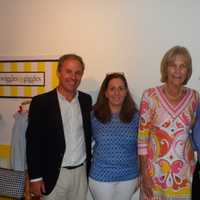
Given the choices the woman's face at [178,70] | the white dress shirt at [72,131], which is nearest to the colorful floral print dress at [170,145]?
the woman's face at [178,70]

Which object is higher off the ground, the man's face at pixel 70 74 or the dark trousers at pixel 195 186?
the man's face at pixel 70 74

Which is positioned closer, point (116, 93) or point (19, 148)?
point (116, 93)

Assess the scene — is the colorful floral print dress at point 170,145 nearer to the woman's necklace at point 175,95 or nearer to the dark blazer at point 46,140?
the woman's necklace at point 175,95

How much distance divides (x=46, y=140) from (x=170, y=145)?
83 centimetres

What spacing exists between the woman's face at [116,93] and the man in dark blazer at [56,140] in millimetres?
237

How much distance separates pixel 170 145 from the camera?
6.09 feet

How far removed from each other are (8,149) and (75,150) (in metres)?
1.10

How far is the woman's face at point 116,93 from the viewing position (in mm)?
2047

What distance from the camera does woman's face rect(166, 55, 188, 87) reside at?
1836 mm

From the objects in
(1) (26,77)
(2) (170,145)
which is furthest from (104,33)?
(2) (170,145)

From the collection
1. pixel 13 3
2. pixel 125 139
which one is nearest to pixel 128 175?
pixel 125 139

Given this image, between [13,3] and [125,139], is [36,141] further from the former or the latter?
[13,3]

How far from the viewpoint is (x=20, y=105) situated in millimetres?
2803

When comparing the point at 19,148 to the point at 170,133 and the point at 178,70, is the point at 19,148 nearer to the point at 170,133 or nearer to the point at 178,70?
the point at 170,133
